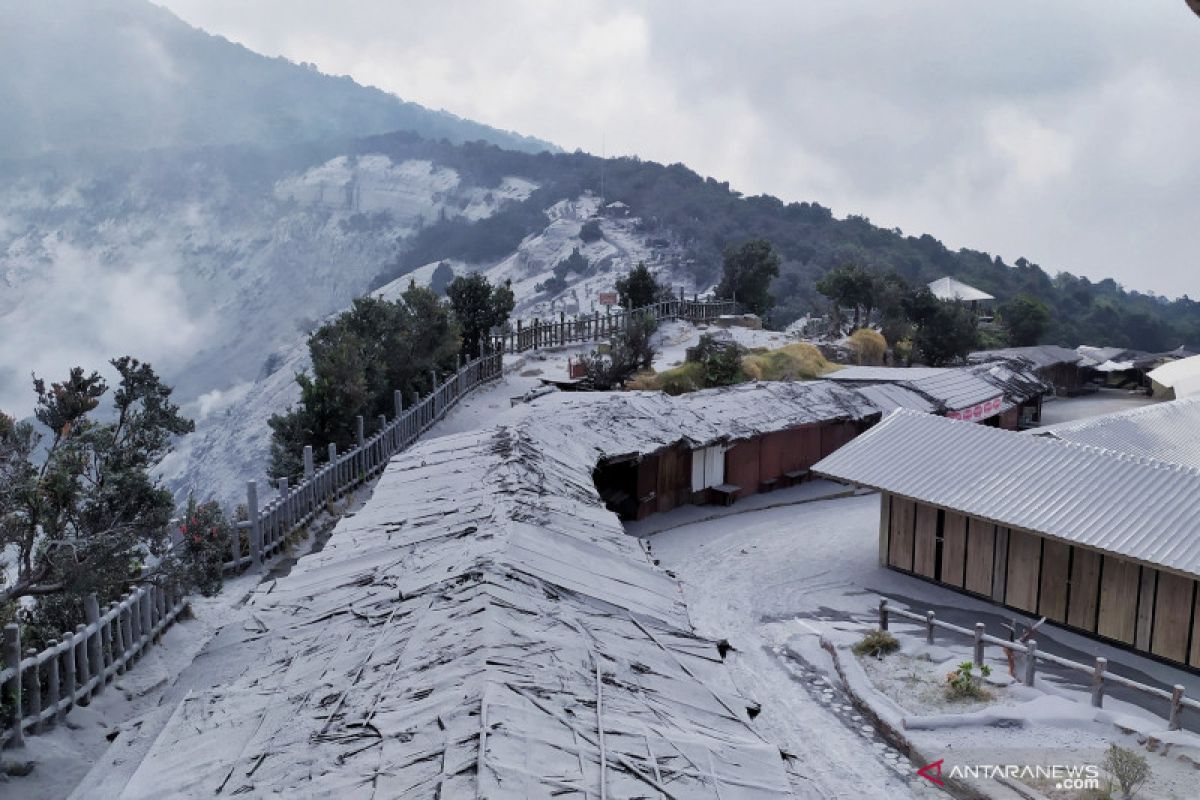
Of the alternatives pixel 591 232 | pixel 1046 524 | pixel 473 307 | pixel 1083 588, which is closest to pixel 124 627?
pixel 1046 524

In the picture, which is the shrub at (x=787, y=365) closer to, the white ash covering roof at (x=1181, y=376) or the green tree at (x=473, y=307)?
the green tree at (x=473, y=307)

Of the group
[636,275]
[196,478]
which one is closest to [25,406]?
[196,478]

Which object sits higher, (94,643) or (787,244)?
(787,244)

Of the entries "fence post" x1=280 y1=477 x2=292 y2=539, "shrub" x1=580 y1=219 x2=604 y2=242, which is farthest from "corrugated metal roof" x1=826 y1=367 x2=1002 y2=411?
"shrub" x1=580 y1=219 x2=604 y2=242

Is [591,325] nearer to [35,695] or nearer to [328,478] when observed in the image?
[328,478]

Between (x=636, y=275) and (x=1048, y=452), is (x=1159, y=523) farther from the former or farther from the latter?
(x=636, y=275)

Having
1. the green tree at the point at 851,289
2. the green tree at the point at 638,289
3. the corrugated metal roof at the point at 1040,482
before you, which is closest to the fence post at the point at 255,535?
the corrugated metal roof at the point at 1040,482
